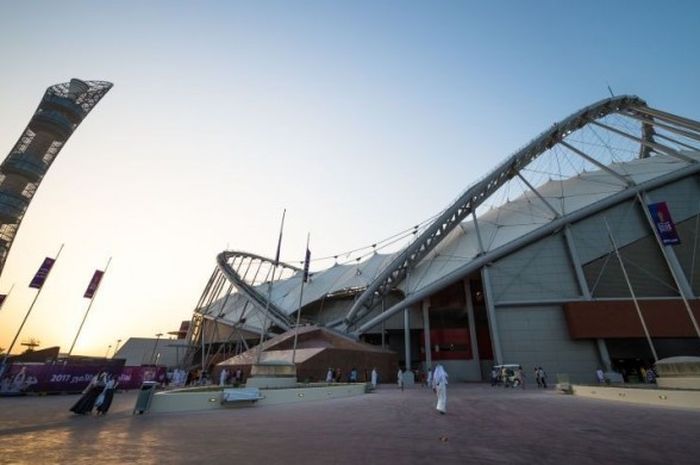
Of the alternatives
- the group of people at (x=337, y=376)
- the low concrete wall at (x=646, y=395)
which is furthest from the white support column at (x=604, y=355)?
the group of people at (x=337, y=376)

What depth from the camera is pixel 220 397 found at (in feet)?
46.6

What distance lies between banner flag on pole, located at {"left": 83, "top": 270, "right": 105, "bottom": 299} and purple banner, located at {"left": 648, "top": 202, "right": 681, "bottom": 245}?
1995 inches

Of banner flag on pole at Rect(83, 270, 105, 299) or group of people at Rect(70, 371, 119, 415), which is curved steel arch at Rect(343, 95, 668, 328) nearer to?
banner flag on pole at Rect(83, 270, 105, 299)

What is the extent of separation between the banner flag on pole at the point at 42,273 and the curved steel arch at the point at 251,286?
2139 centimetres

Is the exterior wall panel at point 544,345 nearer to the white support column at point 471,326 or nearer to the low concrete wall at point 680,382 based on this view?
the white support column at point 471,326

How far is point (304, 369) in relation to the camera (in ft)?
92.9

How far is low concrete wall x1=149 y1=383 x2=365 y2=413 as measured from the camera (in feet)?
42.5

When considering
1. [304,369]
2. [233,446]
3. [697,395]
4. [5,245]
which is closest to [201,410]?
[233,446]

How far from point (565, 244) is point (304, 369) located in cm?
3243

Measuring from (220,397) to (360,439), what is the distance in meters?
9.78

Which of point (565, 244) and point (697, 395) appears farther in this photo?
point (565, 244)

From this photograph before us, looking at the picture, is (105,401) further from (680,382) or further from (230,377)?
(680,382)

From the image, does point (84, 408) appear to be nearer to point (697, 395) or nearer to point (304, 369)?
point (304, 369)

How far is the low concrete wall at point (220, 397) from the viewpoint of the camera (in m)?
12.9
